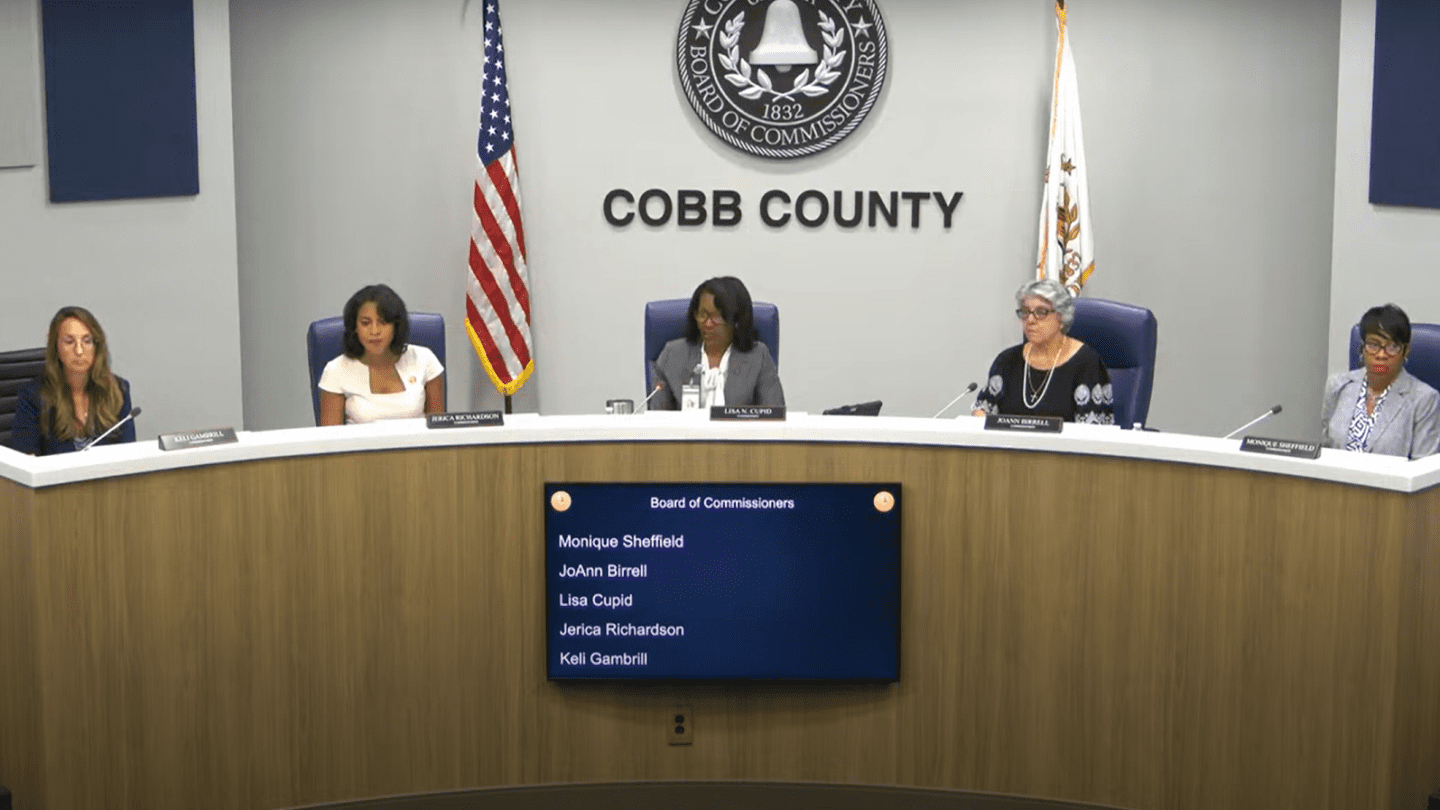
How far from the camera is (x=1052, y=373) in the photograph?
18.0 ft

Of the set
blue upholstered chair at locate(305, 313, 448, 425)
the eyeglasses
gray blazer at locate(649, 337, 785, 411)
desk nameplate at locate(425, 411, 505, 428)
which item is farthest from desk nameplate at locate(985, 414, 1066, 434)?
blue upholstered chair at locate(305, 313, 448, 425)

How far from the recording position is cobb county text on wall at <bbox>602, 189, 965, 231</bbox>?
7469 mm

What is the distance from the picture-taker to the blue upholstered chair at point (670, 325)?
596 centimetres

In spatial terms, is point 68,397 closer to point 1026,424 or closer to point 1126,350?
point 1026,424

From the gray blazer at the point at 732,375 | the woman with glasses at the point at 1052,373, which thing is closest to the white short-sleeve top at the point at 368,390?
the gray blazer at the point at 732,375

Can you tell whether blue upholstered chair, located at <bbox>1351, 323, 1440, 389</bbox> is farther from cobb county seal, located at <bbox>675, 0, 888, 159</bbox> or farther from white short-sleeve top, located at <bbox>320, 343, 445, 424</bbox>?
white short-sleeve top, located at <bbox>320, 343, 445, 424</bbox>

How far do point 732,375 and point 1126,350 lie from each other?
1275mm

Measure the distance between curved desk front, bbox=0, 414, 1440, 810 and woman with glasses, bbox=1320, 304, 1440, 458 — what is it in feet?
4.53

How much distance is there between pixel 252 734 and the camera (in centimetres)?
412

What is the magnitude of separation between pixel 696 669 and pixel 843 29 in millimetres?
3728

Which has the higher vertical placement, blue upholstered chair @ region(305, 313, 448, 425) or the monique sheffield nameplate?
blue upholstered chair @ region(305, 313, 448, 425)

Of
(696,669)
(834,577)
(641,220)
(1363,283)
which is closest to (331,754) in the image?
(696,669)

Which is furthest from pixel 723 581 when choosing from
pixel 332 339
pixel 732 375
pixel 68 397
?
pixel 68 397

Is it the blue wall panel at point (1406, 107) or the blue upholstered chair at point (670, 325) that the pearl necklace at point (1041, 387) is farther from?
the blue wall panel at point (1406, 107)
